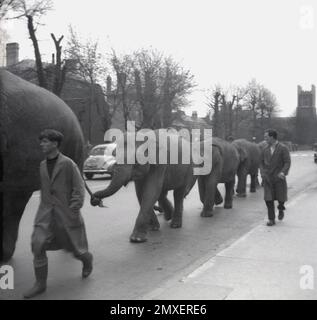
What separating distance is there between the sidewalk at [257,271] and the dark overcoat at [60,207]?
41.7 inches

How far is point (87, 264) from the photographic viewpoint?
238 inches

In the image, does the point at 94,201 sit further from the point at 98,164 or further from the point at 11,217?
the point at 98,164

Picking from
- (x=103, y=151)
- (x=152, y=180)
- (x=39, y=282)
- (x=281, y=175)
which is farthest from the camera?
(x=103, y=151)

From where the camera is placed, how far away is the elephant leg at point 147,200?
27.2 ft

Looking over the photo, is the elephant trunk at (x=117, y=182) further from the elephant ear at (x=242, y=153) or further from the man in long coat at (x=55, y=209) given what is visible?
the elephant ear at (x=242, y=153)

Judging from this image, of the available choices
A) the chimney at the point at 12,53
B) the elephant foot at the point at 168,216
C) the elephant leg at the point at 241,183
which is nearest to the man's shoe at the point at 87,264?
the elephant foot at the point at 168,216

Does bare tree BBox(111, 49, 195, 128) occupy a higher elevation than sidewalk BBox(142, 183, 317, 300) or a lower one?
higher

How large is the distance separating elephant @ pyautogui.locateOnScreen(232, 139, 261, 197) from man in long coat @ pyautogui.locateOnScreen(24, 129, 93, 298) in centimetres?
1004

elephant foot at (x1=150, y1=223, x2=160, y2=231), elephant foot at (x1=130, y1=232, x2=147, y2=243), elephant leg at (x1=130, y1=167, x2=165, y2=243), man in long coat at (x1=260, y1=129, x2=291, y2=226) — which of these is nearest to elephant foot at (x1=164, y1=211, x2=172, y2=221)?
elephant foot at (x1=150, y1=223, x2=160, y2=231)

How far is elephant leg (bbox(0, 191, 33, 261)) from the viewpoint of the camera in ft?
21.4

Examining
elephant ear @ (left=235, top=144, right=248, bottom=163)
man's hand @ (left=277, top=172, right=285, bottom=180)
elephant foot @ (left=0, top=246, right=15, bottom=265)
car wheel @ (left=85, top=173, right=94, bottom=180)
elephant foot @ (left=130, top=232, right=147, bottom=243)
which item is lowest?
car wheel @ (left=85, top=173, right=94, bottom=180)

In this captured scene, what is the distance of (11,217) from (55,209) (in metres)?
1.33

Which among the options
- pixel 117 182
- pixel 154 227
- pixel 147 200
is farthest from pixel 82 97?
pixel 117 182

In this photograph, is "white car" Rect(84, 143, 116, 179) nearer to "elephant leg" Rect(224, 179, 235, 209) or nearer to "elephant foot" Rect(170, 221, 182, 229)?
"elephant leg" Rect(224, 179, 235, 209)
